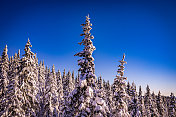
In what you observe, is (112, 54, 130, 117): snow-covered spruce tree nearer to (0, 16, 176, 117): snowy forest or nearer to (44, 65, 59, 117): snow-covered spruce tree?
(0, 16, 176, 117): snowy forest

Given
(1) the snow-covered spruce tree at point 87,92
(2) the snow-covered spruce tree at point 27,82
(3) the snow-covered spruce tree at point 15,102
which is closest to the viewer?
(1) the snow-covered spruce tree at point 87,92

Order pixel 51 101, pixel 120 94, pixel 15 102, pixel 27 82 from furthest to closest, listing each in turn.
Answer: pixel 51 101 → pixel 120 94 → pixel 27 82 → pixel 15 102

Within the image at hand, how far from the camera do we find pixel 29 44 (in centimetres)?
2069

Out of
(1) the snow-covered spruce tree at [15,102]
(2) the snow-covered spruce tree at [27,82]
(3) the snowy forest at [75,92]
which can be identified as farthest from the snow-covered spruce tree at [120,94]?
(1) the snow-covered spruce tree at [15,102]

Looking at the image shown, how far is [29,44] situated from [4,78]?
59.3ft

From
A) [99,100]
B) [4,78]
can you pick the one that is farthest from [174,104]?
[4,78]

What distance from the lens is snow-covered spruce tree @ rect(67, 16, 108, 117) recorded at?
12414 mm

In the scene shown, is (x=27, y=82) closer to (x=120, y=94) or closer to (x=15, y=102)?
(x=15, y=102)

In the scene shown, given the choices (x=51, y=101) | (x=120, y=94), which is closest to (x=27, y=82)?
(x=120, y=94)

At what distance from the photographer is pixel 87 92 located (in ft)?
41.8

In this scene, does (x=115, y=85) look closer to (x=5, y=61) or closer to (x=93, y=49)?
(x=93, y=49)

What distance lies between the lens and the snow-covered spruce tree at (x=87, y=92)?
1241cm

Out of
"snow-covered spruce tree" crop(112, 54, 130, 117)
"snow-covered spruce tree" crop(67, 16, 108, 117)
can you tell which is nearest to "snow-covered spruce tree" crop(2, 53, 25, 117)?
"snow-covered spruce tree" crop(67, 16, 108, 117)

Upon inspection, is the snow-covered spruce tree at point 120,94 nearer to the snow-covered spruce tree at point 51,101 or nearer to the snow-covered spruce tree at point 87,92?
the snow-covered spruce tree at point 87,92
